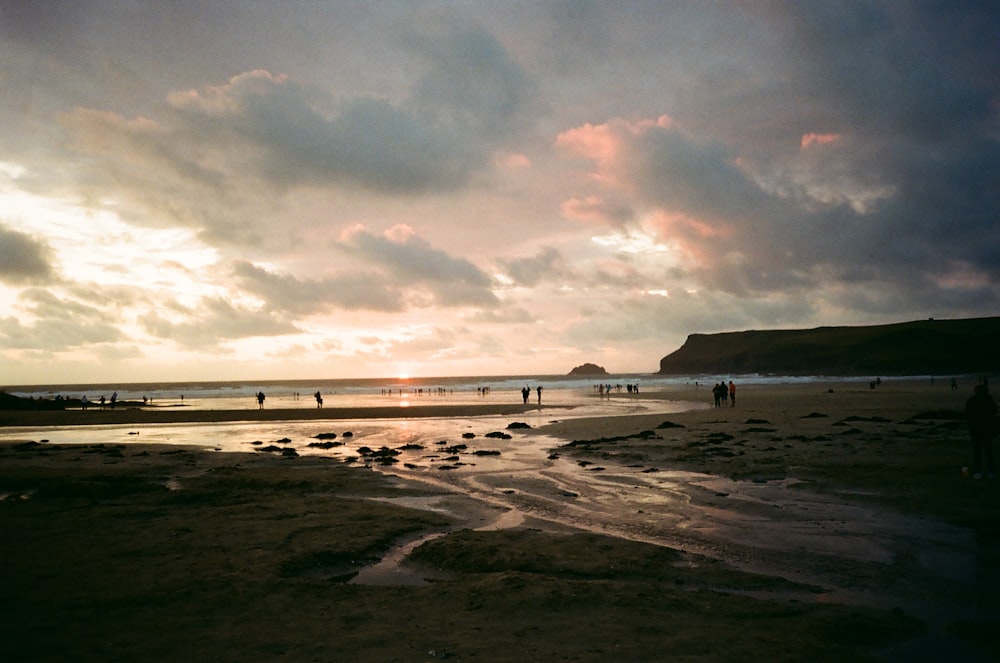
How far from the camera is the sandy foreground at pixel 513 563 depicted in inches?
257

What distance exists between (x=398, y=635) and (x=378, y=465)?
16.9m

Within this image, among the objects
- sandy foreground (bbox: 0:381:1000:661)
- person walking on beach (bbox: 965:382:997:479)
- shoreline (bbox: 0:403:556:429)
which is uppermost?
person walking on beach (bbox: 965:382:997:479)

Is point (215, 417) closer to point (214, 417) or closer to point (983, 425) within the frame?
point (214, 417)

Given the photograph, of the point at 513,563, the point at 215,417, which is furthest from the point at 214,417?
the point at 513,563

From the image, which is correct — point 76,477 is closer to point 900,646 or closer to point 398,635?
point 398,635

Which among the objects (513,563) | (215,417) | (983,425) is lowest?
(215,417)

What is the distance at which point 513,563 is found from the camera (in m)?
9.56

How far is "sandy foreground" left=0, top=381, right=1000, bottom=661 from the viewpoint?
6535 mm

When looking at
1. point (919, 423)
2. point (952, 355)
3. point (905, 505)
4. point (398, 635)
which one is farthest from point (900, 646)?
point (952, 355)

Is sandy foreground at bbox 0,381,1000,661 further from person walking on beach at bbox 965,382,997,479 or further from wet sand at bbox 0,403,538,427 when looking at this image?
wet sand at bbox 0,403,538,427

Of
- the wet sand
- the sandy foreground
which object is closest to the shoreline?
the wet sand

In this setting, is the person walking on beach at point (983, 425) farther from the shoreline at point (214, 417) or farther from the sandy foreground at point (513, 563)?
the shoreline at point (214, 417)

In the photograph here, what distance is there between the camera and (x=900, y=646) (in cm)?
632

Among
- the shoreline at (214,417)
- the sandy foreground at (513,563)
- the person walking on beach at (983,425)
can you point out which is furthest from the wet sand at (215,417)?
the person walking on beach at (983,425)
